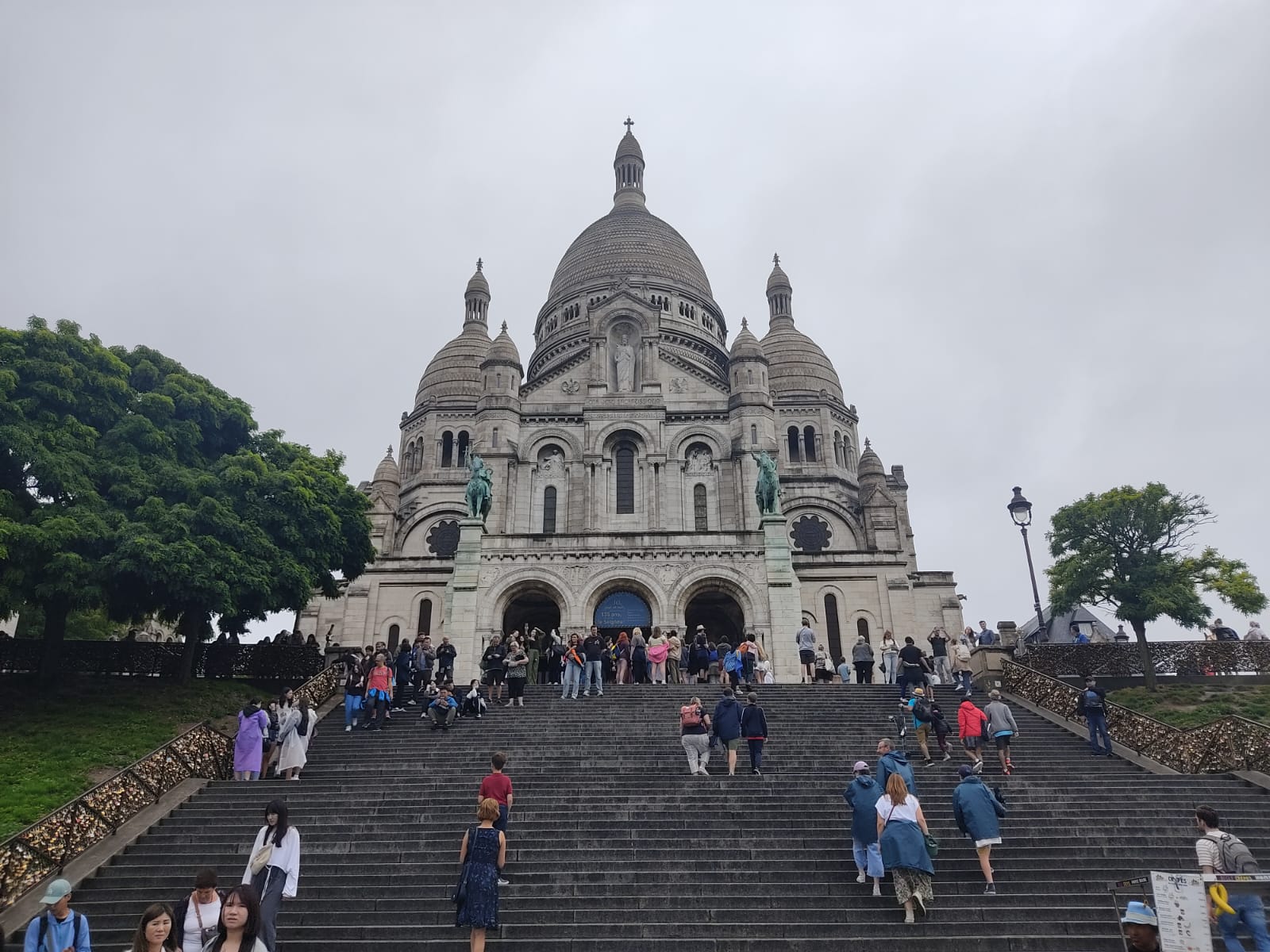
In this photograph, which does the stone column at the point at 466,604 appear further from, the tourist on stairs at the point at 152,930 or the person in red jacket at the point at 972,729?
the tourist on stairs at the point at 152,930

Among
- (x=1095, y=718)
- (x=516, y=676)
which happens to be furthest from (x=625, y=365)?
(x=1095, y=718)

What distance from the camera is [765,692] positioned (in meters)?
20.2

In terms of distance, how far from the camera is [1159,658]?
26.5m

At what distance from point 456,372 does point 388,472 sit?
712 cm

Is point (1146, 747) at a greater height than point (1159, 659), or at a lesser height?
lesser

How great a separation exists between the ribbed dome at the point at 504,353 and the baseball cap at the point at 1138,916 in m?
33.2

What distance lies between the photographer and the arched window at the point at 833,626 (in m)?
35.3

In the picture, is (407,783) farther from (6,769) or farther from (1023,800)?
(1023,800)

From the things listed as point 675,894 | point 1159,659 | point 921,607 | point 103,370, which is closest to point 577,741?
point 675,894

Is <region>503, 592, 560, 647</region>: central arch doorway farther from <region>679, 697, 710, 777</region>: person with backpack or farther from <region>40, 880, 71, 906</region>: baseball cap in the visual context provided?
<region>40, 880, 71, 906</region>: baseball cap

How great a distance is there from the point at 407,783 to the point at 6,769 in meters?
7.84

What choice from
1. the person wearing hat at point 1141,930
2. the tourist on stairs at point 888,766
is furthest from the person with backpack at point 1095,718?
the person wearing hat at point 1141,930

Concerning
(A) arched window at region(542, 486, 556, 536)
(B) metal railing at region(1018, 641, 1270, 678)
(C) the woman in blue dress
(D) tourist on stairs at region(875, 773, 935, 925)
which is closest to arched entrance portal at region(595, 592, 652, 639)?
(A) arched window at region(542, 486, 556, 536)

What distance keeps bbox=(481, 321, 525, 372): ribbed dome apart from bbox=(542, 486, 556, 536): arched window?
596 cm
